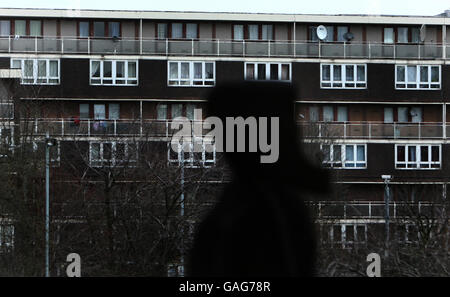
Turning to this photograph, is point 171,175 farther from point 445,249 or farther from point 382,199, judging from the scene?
point 382,199

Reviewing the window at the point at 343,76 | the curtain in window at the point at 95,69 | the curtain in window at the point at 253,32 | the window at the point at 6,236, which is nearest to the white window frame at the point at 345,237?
the window at the point at 343,76

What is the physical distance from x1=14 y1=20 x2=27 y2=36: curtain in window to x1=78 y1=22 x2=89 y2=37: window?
3.6 inches

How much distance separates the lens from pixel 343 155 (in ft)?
3.79

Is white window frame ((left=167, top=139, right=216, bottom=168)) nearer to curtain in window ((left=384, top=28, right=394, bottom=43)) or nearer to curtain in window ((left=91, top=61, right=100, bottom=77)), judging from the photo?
curtain in window ((left=91, top=61, right=100, bottom=77))

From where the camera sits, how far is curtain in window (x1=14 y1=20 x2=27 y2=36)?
46.1 inches

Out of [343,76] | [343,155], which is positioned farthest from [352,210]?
[343,76]

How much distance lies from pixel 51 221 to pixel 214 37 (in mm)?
1241

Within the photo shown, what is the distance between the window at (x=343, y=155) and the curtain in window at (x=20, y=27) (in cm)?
49

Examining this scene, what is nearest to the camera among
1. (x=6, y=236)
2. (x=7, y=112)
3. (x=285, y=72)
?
(x=285, y=72)

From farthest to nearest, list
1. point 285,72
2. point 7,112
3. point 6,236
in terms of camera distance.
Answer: point 6,236
point 7,112
point 285,72

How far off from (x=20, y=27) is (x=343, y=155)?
0.53m

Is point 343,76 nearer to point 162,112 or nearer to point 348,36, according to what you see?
point 348,36
